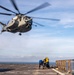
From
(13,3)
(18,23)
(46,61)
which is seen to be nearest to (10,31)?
(18,23)

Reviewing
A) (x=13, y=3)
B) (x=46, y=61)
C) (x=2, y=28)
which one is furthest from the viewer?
(x=46, y=61)

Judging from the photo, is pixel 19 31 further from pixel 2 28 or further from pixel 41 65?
pixel 41 65

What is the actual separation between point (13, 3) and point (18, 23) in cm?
379

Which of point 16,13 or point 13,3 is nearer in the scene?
point 13,3

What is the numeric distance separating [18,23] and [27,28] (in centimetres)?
202

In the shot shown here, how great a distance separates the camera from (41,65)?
6341cm

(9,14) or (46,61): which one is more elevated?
(9,14)

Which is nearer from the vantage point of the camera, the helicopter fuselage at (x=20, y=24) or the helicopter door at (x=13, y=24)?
the helicopter fuselage at (x=20, y=24)

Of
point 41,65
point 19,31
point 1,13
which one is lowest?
point 41,65

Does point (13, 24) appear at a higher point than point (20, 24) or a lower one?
higher

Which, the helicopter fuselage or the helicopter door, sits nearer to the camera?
the helicopter fuselage

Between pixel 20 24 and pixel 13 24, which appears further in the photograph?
pixel 13 24

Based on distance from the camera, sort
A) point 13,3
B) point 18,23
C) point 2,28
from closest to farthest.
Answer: point 13,3, point 18,23, point 2,28

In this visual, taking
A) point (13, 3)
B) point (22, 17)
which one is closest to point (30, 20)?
point (22, 17)
